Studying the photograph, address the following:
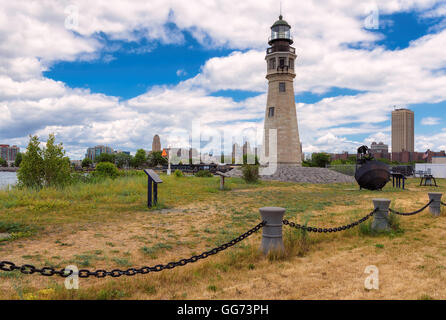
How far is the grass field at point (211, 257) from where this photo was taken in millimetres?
4191

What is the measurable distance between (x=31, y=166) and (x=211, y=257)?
13.4 meters

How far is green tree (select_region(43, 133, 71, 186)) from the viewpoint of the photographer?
15.7m

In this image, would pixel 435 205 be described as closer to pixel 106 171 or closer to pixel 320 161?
pixel 106 171

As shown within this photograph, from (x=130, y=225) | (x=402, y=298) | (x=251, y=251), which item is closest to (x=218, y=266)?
(x=251, y=251)

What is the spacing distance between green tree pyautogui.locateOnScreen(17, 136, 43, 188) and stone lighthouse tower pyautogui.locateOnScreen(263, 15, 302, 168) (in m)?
24.8

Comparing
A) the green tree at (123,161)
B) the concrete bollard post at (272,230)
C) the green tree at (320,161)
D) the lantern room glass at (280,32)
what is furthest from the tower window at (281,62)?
the green tree at (123,161)

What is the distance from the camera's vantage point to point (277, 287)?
4309mm

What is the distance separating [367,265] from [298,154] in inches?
1236

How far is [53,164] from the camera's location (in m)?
15.7

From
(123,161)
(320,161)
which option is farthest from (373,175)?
(123,161)

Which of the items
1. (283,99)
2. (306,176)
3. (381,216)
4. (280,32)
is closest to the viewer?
(381,216)

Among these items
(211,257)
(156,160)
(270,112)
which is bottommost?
(211,257)

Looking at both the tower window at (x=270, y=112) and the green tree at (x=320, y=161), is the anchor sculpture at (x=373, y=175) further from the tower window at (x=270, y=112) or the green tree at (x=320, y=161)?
the green tree at (x=320, y=161)

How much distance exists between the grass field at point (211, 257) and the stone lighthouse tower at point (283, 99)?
2440 cm
